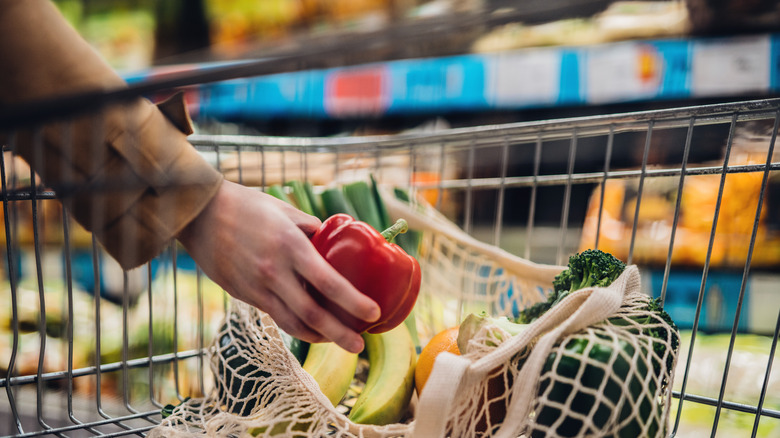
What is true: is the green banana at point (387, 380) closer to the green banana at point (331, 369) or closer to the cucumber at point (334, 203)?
the green banana at point (331, 369)

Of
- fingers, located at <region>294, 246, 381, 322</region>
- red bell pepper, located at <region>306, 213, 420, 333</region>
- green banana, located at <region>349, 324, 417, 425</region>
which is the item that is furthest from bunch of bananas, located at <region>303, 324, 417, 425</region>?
fingers, located at <region>294, 246, 381, 322</region>

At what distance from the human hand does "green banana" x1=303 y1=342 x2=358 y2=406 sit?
31 cm

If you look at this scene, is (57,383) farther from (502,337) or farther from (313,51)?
(313,51)

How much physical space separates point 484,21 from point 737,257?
1.57m

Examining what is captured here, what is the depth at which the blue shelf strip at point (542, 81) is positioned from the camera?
1484 millimetres

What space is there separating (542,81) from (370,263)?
3.83 ft

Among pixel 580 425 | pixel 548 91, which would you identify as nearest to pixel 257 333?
pixel 580 425

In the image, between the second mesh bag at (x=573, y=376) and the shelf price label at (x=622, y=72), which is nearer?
the second mesh bag at (x=573, y=376)

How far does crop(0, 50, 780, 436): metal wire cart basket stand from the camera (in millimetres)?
910

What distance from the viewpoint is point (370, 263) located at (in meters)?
0.82

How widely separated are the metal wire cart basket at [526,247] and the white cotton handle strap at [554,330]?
312 millimetres

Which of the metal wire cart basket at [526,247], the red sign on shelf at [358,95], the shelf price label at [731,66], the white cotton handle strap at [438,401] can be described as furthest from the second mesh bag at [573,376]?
the red sign on shelf at [358,95]

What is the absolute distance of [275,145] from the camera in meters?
1.31

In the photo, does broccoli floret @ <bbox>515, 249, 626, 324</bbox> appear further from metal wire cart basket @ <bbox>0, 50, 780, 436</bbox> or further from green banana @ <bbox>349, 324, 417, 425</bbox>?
green banana @ <bbox>349, 324, 417, 425</bbox>
